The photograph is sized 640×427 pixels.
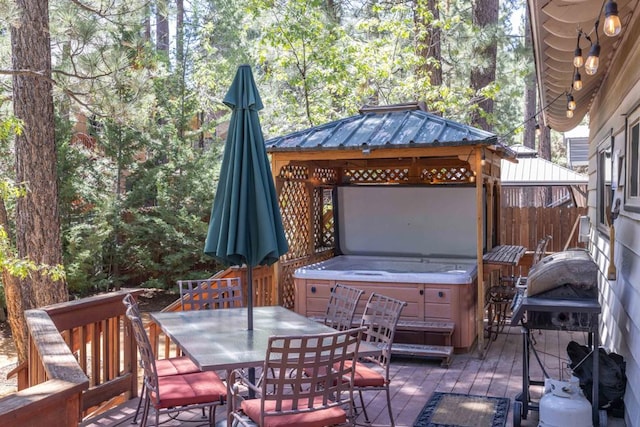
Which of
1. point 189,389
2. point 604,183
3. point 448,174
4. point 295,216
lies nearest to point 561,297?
point 189,389

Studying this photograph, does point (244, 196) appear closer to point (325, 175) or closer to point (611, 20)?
point (611, 20)

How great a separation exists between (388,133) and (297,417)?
3.80m

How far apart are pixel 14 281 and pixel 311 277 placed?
3.93 m

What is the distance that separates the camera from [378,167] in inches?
306

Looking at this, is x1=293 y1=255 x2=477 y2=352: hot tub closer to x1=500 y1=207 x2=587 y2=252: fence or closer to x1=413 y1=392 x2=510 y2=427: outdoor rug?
x1=413 y1=392 x2=510 y2=427: outdoor rug

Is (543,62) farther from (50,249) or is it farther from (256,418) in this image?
(50,249)

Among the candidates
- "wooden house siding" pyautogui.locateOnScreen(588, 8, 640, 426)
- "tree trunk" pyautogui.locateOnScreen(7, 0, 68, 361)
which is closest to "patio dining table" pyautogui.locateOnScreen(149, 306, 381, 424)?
"wooden house siding" pyautogui.locateOnScreen(588, 8, 640, 426)

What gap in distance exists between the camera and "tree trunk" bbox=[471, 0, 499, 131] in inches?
426

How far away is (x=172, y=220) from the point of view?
37.3 feet

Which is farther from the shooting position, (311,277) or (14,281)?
(14,281)

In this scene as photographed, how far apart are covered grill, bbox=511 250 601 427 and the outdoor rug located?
272mm

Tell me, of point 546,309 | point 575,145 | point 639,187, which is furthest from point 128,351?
point 575,145

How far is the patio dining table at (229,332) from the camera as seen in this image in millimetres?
3057

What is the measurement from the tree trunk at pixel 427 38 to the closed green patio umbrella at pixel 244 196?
7.26 metres
